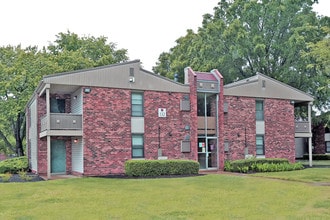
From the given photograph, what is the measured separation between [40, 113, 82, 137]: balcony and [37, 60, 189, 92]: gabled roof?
1.58 metres

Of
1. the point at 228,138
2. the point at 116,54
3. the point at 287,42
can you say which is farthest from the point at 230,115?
the point at 116,54

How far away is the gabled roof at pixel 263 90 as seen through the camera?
24250mm

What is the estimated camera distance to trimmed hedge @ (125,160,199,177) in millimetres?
18891

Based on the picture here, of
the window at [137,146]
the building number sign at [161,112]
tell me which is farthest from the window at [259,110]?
the window at [137,146]

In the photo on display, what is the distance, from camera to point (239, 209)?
388 inches

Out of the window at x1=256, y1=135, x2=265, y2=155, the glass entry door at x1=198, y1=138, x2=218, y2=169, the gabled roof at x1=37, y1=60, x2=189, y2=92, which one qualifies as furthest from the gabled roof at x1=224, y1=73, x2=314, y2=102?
the gabled roof at x1=37, y1=60, x2=189, y2=92

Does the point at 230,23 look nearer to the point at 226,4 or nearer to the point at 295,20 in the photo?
the point at 226,4

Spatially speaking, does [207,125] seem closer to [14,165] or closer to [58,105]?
[58,105]

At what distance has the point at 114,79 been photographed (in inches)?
816

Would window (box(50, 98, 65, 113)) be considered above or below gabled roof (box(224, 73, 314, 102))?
below

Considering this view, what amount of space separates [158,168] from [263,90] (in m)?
9.85

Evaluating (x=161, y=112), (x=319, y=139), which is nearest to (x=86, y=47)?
(x=161, y=112)

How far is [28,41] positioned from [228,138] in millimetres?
21850

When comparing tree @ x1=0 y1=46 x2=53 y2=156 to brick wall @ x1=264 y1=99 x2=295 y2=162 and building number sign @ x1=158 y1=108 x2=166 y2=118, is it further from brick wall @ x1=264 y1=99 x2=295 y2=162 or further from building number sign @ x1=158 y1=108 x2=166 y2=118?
brick wall @ x1=264 y1=99 x2=295 y2=162
